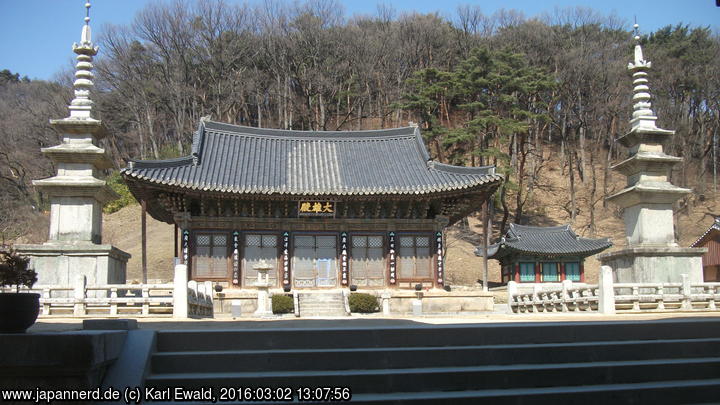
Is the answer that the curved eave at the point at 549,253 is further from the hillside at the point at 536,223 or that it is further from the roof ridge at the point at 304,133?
Result: the roof ridge at the point at 304,133

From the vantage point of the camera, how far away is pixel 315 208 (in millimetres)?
25516

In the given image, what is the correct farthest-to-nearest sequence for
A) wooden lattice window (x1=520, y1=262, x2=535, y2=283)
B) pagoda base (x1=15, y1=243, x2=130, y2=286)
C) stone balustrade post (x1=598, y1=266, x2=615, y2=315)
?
wooden lattice window (x1=520, y1=262, x2=535, y2=283) → pagoda base (x1=15, y1=243, x2=130, y2=286) → stone balustrade post (x1=598, y1=266, x2=615, y2=315)

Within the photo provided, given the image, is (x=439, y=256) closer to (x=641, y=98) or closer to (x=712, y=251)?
(x=641, y=98)

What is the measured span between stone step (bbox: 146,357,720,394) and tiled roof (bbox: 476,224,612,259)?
30.8 m

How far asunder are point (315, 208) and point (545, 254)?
18520mm

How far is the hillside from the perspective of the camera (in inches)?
1661

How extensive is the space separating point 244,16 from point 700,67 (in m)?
38.3

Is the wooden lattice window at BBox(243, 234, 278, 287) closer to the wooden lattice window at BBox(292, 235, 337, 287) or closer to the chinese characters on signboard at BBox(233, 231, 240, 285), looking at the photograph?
the chinese characters on signboard at BBox(233, 231, 240, 285)

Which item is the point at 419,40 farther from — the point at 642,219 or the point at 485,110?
the point at 642,219

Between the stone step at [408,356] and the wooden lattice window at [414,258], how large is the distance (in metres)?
17.9

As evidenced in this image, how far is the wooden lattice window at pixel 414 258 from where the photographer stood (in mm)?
26250

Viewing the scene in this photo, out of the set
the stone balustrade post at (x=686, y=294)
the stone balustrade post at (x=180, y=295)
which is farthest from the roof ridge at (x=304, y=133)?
the stone balustrade post at (x=686, y=294)

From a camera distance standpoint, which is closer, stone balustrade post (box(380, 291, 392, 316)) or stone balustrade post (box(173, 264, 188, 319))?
stone balustrade post (box(173, 264, 188, 319))

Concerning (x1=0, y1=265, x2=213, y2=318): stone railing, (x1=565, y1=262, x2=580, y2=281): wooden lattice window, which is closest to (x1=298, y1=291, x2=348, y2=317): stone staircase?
(x1=0, y1=265, x2=213, y2=318): stone railing
